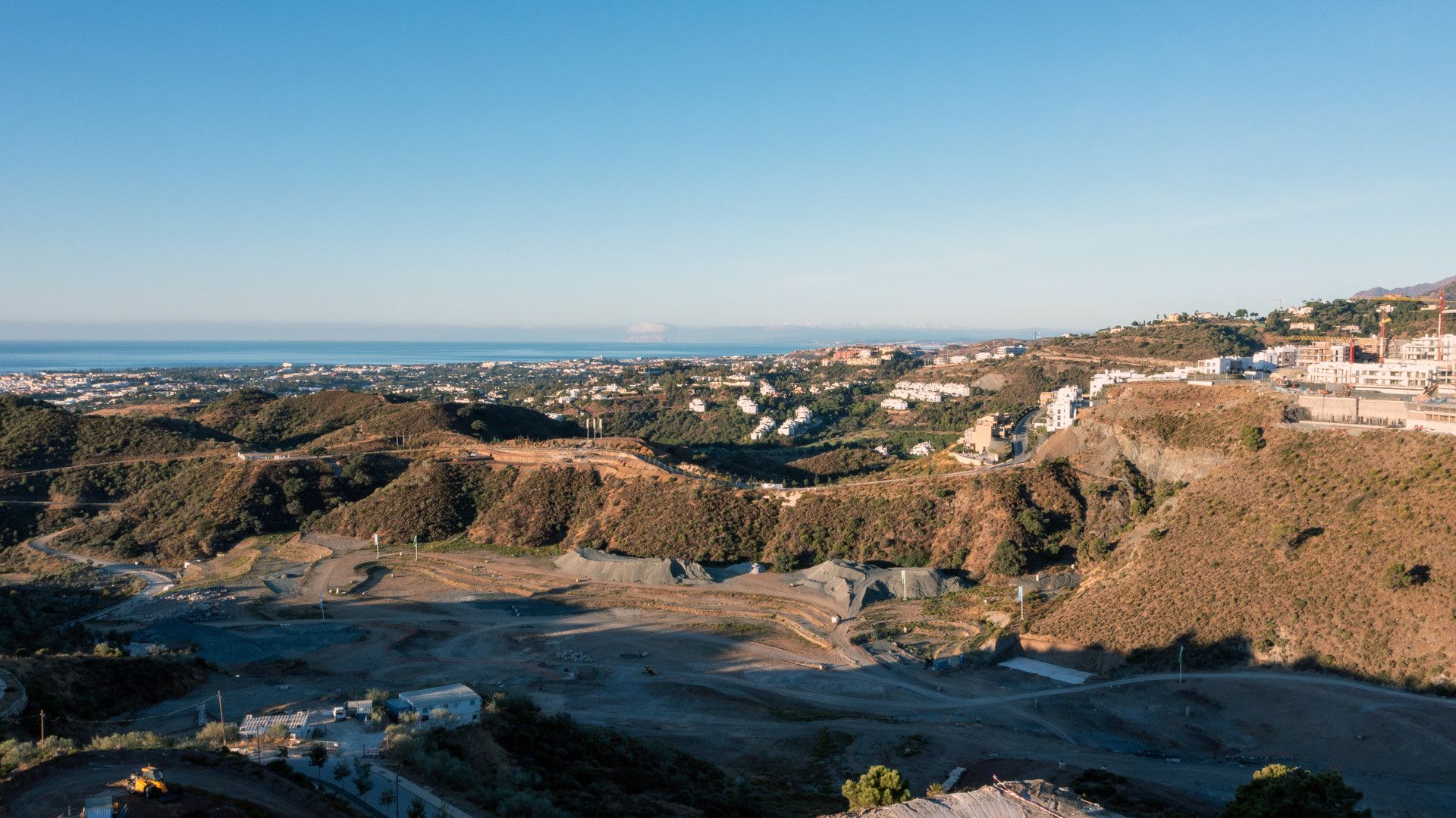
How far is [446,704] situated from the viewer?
21.6m

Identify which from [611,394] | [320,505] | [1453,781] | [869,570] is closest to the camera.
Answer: [1453,781]

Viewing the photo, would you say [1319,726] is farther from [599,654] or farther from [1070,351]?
[1070,351]

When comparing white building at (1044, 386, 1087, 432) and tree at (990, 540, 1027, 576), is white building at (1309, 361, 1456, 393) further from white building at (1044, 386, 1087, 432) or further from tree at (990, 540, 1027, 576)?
tree at (990, 540, 1027, 576)

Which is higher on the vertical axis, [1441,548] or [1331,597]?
[1441,548]

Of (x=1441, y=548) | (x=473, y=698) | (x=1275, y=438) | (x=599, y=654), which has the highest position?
(x=1275, y=438)

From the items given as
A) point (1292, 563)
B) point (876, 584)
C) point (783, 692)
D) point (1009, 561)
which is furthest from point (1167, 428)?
point (783, 692)

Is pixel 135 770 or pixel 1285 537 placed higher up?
pixel 1285 537

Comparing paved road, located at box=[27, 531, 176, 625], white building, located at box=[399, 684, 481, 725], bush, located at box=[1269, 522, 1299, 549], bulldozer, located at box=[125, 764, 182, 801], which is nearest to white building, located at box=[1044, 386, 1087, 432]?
bush, located at box=[1269, 522, 1299, 549]

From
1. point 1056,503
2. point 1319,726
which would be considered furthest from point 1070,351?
point 1319,726

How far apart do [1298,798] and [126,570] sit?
2223 inches

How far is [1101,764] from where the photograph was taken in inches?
931

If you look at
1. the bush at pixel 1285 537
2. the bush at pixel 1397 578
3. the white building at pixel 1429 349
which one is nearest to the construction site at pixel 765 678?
the bush at pixel 1397 578

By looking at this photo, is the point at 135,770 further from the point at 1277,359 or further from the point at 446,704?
the point at 1277,359

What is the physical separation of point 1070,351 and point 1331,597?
75.7 meters
